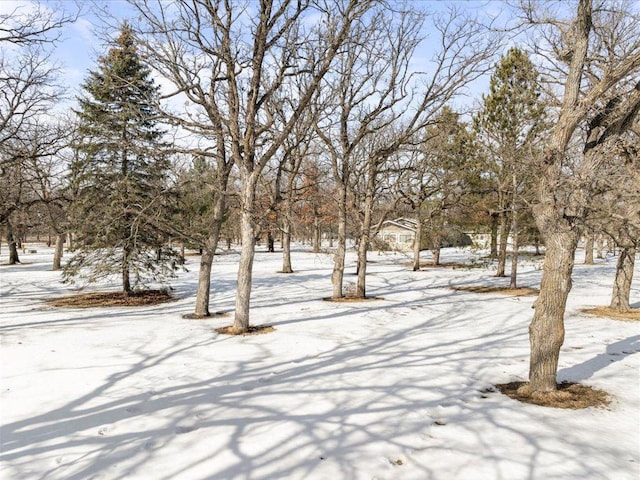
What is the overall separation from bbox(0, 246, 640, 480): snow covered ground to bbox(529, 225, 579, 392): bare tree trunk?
1.81ft

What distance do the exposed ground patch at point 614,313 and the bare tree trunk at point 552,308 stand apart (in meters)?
7.36

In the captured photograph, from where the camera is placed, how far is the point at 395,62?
43.0 feet

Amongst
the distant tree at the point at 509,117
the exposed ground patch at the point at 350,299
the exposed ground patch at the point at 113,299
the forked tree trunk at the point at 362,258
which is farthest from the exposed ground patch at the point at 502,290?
the exposed ground patch at the point at 113,299

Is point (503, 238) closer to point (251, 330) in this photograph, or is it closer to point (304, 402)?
point (251, 330)

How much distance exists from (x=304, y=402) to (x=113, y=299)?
39.1 feet

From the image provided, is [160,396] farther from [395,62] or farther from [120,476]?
[395,62]

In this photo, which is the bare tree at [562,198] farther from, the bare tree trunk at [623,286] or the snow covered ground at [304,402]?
the bare tree trunk at [623,286]

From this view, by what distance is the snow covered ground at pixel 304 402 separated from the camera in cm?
365

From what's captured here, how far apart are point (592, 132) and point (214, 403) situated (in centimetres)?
629

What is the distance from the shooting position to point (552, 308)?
5.36m

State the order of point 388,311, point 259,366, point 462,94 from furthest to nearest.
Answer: point 462,94 → point 388,311 → point 259,366

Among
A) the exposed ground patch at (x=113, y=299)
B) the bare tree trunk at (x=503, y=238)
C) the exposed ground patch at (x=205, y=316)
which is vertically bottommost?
the exposed ground patch at (x=113, y=299)

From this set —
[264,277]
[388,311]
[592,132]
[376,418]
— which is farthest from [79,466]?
[264,277]

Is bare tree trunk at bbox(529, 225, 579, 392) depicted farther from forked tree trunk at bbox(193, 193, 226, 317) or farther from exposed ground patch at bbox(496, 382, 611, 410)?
forked tree trunk at bbox(193, 193, 226, 317)
